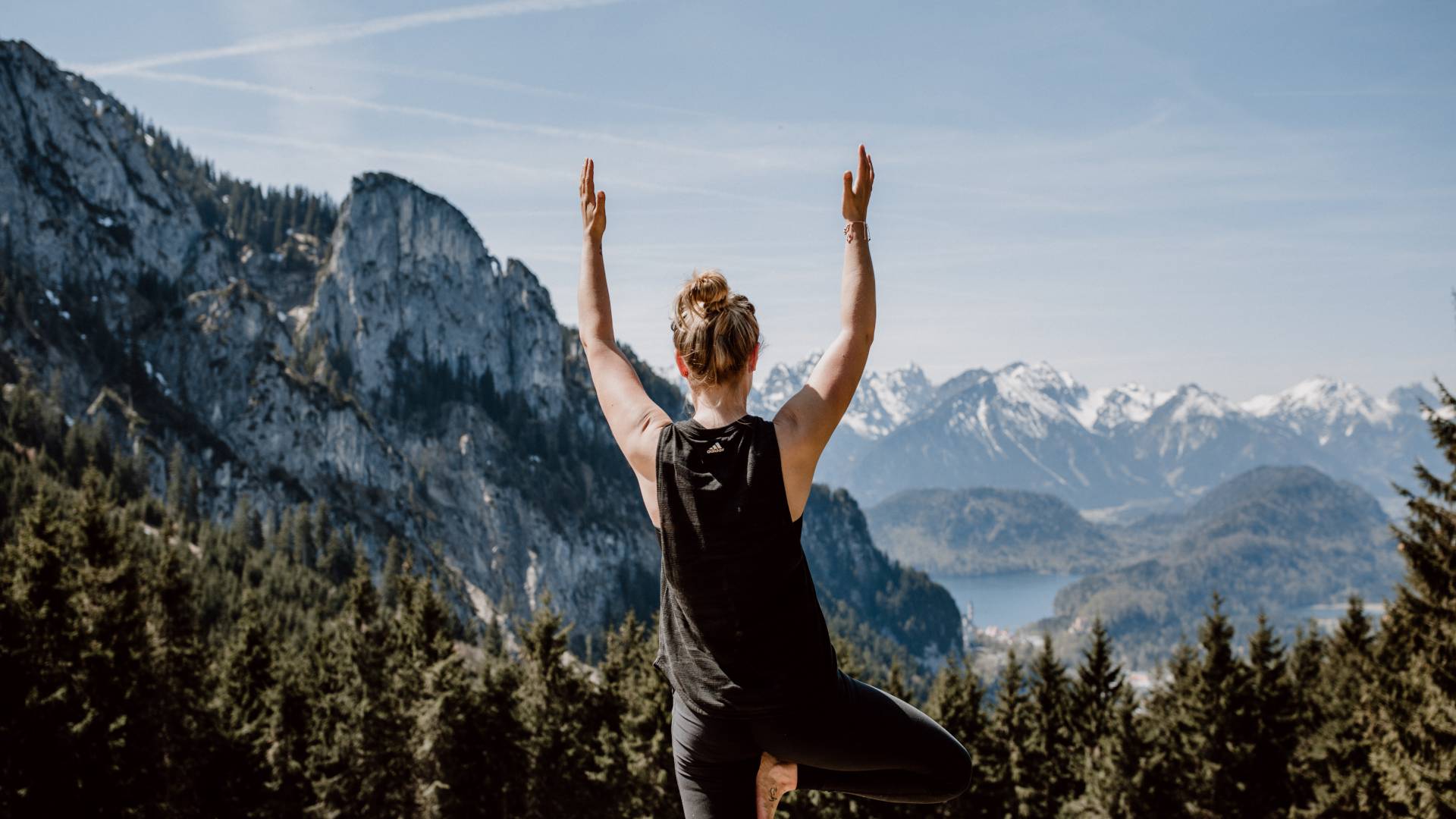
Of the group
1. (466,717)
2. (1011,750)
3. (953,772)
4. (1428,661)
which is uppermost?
(1428,661)

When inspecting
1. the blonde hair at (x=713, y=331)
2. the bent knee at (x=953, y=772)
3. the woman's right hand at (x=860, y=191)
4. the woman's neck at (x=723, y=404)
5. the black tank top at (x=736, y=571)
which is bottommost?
the bent knee at (x=953, y=772)

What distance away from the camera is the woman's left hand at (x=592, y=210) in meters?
3.85

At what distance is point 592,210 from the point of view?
12.8 ft

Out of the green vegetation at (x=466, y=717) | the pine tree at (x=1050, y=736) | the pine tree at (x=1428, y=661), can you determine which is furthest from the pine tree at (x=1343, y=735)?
the pine tree at (x=1050, y=736)

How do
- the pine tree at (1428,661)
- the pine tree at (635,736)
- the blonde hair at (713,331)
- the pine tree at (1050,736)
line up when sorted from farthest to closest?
1. the pine tree at (1050,736)
2. the pine tree at (635,736)
3. the pine tree at (1428,661)
4. the blonde hair at (713,331)

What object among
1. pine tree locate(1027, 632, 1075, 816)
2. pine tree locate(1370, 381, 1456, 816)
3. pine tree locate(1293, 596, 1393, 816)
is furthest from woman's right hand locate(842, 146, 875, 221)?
pine tree locate(1027, 632, 1075, 816)

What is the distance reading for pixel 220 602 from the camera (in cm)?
8900

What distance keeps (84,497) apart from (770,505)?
29724mm

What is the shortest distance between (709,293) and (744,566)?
A: 38.0 inches

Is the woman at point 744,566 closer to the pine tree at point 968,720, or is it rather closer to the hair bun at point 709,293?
the hair bun at point 709,293

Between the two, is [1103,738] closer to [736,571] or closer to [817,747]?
[817,747]

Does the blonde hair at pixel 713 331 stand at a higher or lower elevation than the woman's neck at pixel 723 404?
higher

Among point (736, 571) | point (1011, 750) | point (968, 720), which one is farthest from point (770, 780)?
point (1011, 750)

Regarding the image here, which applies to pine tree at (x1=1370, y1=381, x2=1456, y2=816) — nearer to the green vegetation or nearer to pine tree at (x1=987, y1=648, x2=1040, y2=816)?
the green vegetation
